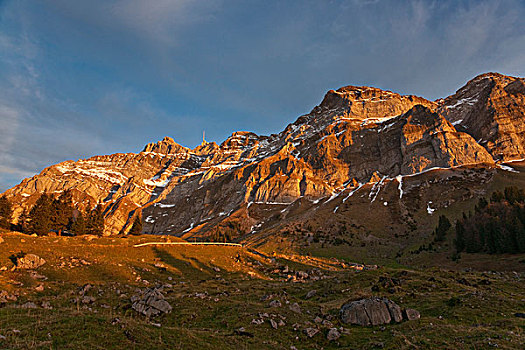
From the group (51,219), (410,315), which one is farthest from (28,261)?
(51,219)

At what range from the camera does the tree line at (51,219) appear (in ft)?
188

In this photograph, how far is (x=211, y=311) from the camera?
21188 millimetres

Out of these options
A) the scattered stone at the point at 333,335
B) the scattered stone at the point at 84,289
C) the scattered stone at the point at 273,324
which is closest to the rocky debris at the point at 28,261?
the scattered stone at the point at 84,289

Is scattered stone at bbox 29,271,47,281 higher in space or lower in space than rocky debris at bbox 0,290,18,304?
higher

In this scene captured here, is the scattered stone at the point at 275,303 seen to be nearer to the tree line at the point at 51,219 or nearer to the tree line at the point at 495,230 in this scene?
the tree line at the point at 51,219

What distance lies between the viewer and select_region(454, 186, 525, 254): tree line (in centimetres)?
6341

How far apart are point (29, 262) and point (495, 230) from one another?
90982mm

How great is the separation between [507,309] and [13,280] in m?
40.9

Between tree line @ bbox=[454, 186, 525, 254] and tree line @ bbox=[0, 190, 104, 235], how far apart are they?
9864 centimetres

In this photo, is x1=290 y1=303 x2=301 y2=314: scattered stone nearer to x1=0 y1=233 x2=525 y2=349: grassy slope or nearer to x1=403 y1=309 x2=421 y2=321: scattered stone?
x1=0 y1=233 x2=525 y2=349: grassy slope

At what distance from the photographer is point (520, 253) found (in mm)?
61219

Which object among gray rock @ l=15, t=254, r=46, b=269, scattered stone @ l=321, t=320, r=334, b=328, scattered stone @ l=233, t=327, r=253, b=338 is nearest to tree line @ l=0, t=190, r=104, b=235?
gray rock @ l=15, t=254, r=46, b=269

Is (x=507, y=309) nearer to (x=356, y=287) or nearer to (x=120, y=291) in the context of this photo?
(x=356, y=287)

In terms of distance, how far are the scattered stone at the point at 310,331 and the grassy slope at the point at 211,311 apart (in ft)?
1.20
